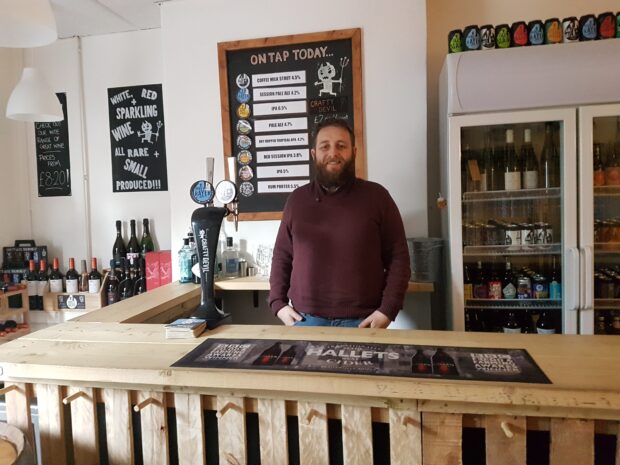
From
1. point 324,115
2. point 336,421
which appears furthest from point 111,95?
point 336,421

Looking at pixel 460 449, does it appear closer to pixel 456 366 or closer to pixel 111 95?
pixel 456 366

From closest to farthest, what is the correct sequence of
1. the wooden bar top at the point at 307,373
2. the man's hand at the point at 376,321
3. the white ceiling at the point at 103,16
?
the wooden bar top at the point at 307,373
the man's hand at the point at 376,321
the white ceiling at the point at 103,16

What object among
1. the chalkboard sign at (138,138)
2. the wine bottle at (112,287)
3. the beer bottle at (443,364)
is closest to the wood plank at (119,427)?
the beer bottle at (443,364)

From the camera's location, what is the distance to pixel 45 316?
3.36 metres

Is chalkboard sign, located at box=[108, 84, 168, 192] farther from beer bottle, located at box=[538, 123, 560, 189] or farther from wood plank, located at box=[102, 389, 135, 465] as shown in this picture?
beer bottle, located at box=[538, 123, 560, 189]

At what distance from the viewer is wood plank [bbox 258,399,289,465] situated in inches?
42.9

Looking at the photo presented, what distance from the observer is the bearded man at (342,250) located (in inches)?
71.4

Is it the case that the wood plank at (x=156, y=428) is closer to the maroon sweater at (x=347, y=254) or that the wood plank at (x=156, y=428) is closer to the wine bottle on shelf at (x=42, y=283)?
the maroon sweater at (x=347, y=254)

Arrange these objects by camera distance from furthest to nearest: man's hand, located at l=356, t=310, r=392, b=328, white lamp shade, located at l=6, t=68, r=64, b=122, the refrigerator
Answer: white lamp shade, located at l=6, t=68, r=64, b=122
the refrigerator
man's hand, located at l=356, t=310, r=392, b=328

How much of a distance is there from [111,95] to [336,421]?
120 inches

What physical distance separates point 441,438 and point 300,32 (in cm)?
236

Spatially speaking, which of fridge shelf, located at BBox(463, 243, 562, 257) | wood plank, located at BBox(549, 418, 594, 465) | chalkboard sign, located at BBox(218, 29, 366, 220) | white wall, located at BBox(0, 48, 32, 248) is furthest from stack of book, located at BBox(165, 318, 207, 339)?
white wall, located at BBox(0, 48, 32, 248)

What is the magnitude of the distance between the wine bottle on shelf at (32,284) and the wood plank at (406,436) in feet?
10.3

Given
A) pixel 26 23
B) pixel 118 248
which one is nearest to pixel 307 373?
pixel 26 23
